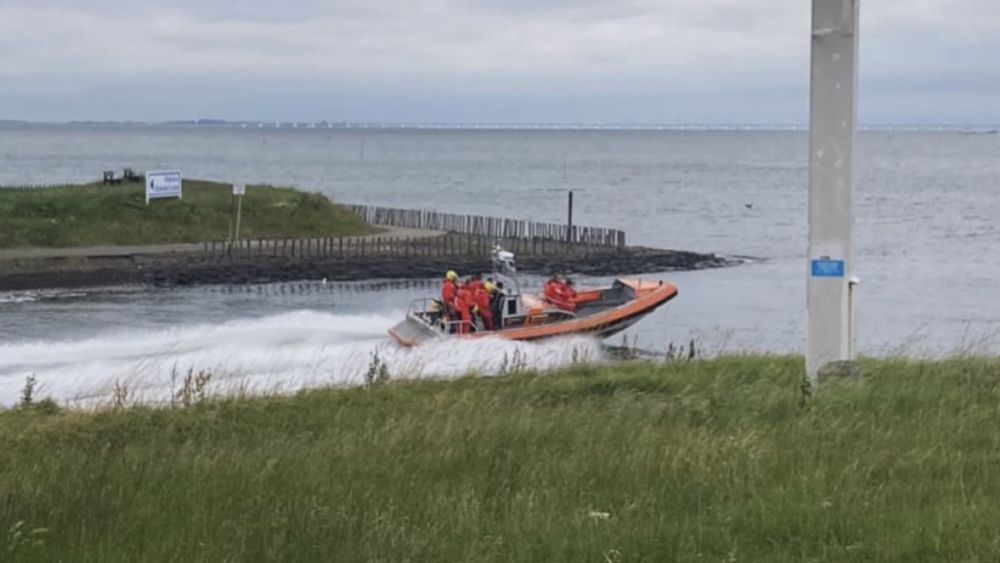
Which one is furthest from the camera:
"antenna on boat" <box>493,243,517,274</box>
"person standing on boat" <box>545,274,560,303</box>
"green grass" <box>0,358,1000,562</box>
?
"person standing on boat" <box>545,274,560,303</box>

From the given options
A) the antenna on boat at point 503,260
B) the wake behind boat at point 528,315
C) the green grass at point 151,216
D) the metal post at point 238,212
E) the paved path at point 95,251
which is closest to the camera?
the wake behind boat at point 528,315

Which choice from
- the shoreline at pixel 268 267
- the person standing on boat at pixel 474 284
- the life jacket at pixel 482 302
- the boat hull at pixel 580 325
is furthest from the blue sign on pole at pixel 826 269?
the shoreline at pixel 268 267

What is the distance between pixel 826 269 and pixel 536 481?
3.74 m

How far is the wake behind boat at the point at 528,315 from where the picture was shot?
25141 mm

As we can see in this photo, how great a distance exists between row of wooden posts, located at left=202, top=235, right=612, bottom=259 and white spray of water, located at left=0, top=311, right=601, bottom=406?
15.5 metres

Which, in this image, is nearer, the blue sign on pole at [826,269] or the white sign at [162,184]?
the blue sign on pole at [826,269]

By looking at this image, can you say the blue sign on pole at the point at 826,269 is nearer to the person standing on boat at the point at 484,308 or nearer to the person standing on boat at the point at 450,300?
the person standing on boat at the point at 484,308

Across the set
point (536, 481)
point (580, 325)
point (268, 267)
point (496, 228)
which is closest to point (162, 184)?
point (268, 267)

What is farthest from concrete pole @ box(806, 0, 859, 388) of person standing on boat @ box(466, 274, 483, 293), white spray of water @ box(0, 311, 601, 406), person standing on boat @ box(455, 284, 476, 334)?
person standing on boat @ box(466, 274, 483, 293)

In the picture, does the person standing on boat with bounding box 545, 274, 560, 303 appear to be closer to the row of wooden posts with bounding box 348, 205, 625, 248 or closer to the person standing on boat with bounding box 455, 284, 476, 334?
the person standing on boat with bounding box 455, 284, 476, 334

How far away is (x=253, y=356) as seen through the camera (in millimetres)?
24859

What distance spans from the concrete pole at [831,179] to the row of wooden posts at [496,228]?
46502 mm

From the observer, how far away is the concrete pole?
911 cm

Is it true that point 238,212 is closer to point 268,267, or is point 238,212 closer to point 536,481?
point 268,267
